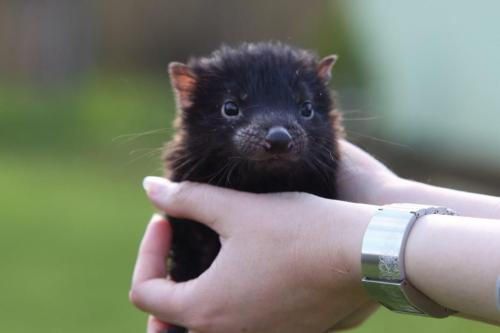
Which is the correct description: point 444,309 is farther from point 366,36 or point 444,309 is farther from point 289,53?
point 366,36

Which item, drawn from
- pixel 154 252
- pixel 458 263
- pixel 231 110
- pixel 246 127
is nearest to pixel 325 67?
pixel 231 110

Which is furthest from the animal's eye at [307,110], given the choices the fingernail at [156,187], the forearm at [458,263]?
the forearm at [458,263]

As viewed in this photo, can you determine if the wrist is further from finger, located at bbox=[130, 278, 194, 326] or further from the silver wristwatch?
finger, located at bbox=[130, 278, 194, 326]

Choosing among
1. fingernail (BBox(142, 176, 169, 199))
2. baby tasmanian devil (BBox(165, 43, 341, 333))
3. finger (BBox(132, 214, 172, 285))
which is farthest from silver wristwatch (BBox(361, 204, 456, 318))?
finger (BBox(132, 214, 172, 285))

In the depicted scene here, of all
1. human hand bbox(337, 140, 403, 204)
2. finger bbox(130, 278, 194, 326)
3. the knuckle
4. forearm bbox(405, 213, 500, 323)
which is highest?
human hand bbox(337, 140, 403, 204)

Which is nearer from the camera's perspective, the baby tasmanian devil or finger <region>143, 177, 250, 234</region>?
finger <region>143, 177, 250, 234</region>

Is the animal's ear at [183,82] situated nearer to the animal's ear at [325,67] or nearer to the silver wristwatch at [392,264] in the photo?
the animal's ear at [325,67]
